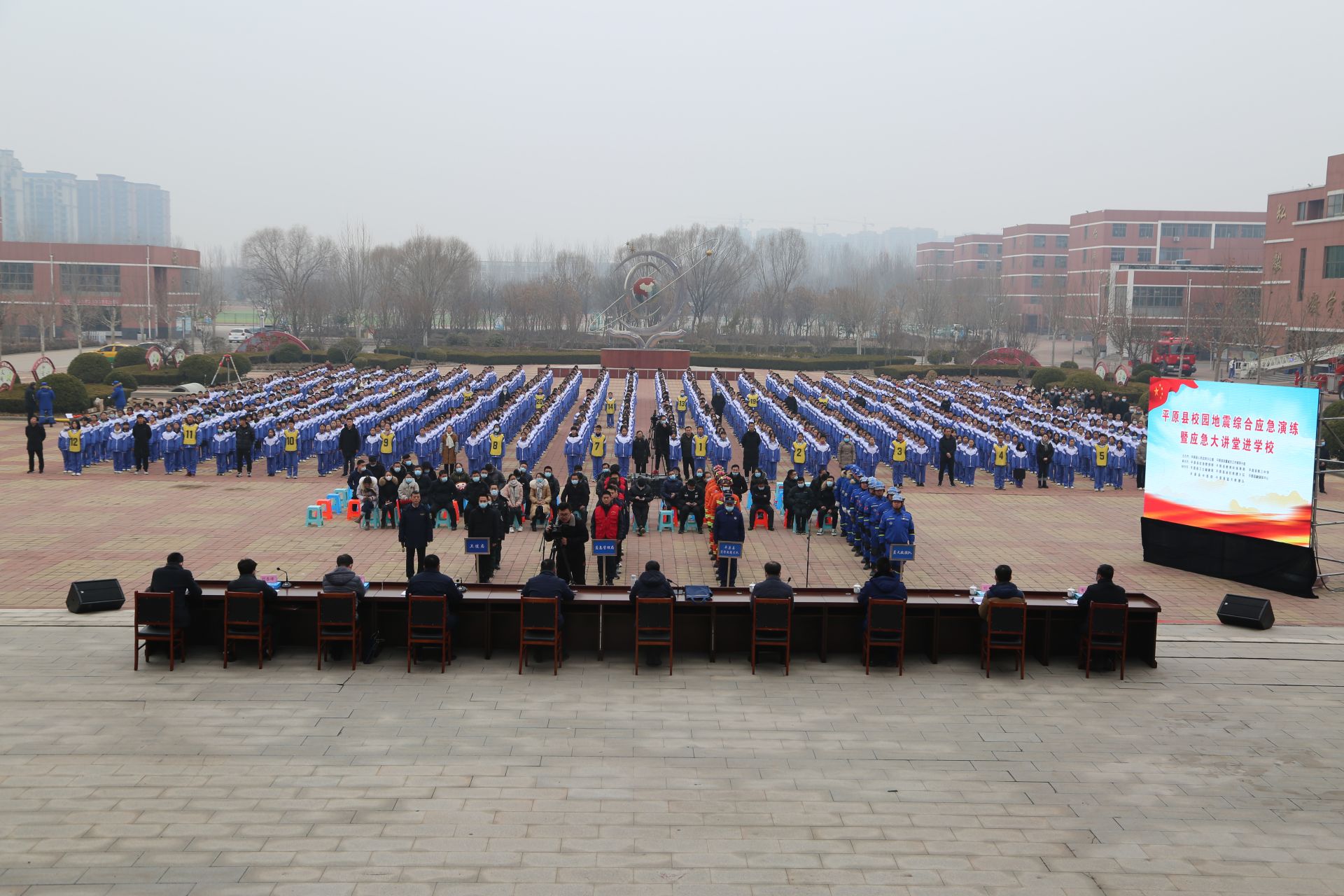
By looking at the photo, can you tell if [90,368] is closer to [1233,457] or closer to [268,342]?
[268,342]

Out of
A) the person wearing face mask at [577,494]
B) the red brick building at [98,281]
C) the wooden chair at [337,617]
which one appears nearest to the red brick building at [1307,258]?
the person wearing face mask at [577,494]

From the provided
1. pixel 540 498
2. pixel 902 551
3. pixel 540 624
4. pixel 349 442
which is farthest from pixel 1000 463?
pixel 540 624

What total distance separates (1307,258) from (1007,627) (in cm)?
5397

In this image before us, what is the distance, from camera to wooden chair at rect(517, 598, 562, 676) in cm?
1051

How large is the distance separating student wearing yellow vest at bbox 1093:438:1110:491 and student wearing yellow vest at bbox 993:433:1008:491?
1.88 meters

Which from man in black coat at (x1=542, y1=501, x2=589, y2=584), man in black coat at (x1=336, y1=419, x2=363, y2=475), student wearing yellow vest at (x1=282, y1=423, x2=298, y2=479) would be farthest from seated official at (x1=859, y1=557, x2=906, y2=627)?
student wearing yellow vest at (x1=282, y1=423, x2=298, y2=479)

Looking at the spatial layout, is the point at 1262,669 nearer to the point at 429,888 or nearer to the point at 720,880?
the point at 720,880

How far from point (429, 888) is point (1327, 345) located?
5555 cm

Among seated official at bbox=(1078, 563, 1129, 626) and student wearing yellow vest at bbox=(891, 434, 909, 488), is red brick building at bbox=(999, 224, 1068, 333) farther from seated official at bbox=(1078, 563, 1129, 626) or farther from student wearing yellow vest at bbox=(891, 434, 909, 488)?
seated official at bbox=(1078, 563, 1129, 626)

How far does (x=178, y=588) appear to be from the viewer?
10.6m

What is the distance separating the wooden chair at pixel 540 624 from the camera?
414 inches

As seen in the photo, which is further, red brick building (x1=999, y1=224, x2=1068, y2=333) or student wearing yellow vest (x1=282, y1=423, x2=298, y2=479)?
red brick building (x1=999, y1=224, x2=1068, y2=333)

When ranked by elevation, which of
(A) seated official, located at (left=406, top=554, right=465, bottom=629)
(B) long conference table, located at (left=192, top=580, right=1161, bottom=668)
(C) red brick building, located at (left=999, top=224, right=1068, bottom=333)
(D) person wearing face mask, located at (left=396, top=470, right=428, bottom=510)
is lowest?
(B) long conference table, located at (left=192, top=580, right=1161, bottom=668)

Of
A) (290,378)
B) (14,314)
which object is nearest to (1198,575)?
(290,378)
